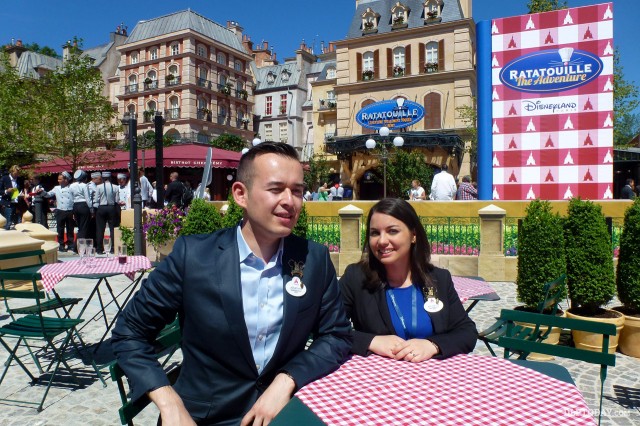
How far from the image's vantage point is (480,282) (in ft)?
15.6

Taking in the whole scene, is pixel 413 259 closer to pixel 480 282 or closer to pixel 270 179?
pixel 270 179

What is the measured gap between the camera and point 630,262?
17.0ft

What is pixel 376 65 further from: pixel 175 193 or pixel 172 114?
pixel 172 114

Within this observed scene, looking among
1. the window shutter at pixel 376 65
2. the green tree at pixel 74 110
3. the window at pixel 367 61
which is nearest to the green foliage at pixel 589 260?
the green tree at pixel 74 110

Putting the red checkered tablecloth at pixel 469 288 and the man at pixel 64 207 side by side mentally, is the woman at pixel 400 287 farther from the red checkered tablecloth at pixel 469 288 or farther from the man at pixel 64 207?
the man at pixel 64 207

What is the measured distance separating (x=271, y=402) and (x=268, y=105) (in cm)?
5503

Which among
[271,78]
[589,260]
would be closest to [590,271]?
[589,260]

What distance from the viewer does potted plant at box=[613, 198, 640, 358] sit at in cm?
515

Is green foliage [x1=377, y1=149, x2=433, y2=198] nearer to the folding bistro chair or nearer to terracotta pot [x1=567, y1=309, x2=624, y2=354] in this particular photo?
terracotta pot [x1=567, y1=309, x2=624, y2=354]

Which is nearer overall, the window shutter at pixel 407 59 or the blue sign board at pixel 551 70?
the blue sign board at pixel 551 70

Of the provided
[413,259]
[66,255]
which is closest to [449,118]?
[66,255]

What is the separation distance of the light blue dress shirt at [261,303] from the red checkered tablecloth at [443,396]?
0.25 metres

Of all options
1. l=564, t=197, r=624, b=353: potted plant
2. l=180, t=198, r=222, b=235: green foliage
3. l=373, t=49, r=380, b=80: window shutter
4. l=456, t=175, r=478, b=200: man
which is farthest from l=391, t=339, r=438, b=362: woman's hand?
l=373, t=49, r=380, b=80: window shutter

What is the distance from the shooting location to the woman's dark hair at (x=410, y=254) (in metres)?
2.87
